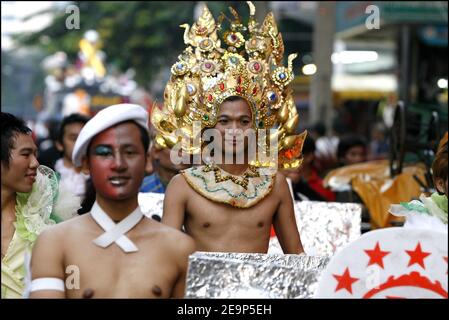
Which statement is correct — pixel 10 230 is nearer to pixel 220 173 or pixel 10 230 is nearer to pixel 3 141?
pixel 3 141

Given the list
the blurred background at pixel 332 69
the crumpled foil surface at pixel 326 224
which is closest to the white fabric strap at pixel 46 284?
the blurred background at pixel 332 69

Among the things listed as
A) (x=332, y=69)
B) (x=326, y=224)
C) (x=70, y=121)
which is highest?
(x=332, y=69)

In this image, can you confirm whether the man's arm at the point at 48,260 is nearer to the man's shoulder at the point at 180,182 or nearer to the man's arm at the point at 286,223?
the man's shoulder at the point at 180,182

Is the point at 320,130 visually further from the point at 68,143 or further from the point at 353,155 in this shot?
the point at 68,143

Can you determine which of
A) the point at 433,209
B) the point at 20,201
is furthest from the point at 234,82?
the point at 433,209

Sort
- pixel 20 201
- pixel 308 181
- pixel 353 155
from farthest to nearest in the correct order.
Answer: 1. pixel 353 155
2. pixel 308 181
3. pixel 20 201

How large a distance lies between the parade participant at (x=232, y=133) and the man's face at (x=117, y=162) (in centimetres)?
195

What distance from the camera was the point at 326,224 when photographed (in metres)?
7.75

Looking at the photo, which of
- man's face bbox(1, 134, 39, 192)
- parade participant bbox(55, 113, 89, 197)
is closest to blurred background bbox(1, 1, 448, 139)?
parade participant bbox(55, 113, 89, 197)

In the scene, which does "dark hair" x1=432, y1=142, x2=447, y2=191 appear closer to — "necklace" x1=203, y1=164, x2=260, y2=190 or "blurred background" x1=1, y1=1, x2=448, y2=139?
"necklace" x1=203, y1=164, x2=260, y2=190

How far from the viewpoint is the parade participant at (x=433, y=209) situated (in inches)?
158

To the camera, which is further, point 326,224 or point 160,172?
point 160,172

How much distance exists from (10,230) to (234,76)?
199 cm

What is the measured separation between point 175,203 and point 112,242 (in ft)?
6.69
